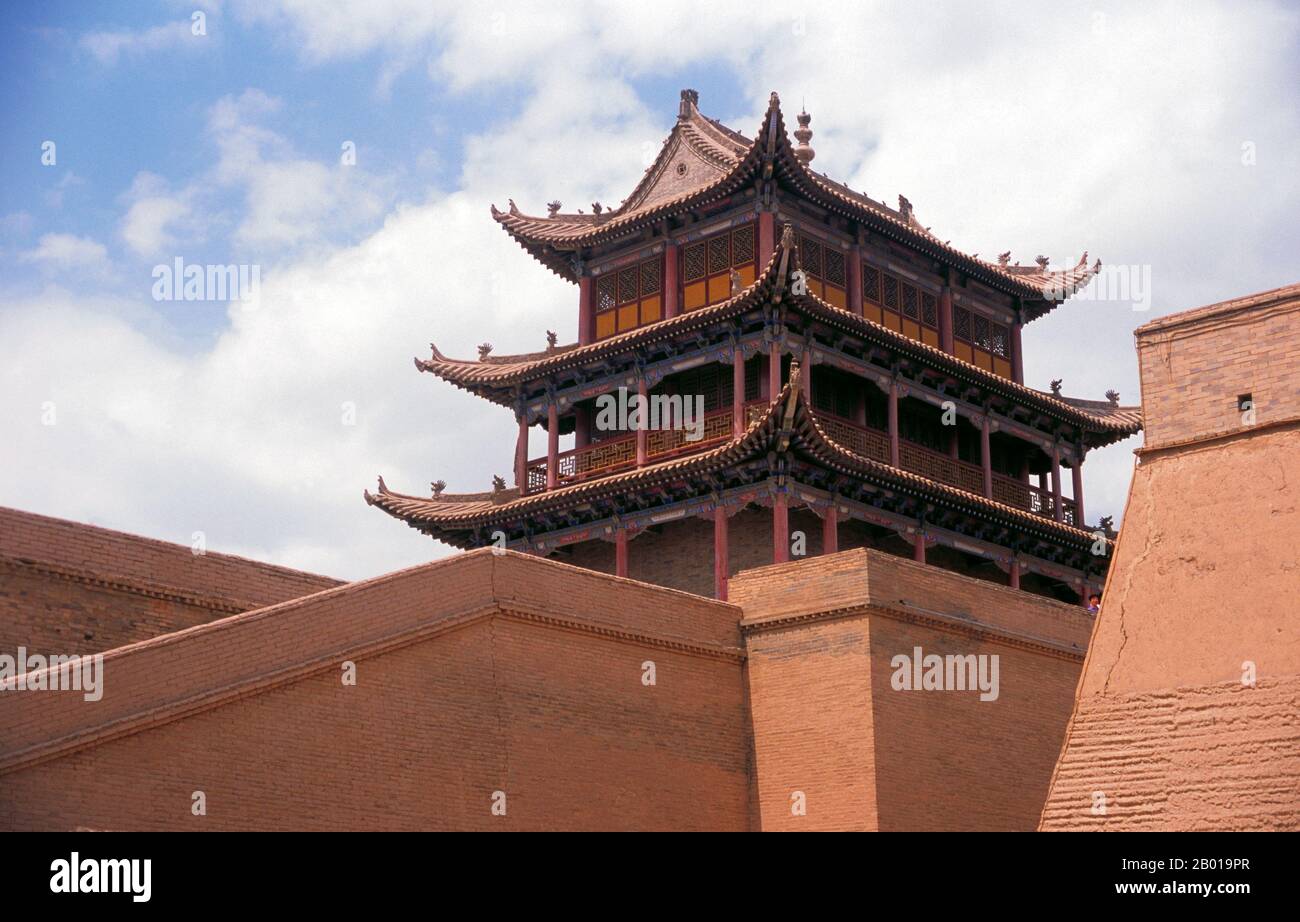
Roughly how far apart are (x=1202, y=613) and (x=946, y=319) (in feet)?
56.9

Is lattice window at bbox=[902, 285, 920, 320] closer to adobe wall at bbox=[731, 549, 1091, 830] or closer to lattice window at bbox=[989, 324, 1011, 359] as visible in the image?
lattice window at bbox=[989, 324, 1011, 359]

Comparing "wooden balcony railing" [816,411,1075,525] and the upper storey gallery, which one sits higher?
the upper storey gallery

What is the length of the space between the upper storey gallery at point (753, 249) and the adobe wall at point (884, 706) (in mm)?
8641

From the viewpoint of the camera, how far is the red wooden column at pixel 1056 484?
1256 inches

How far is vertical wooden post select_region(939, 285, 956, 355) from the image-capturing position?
3100cm

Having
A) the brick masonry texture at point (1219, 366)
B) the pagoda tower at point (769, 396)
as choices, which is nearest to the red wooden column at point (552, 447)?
the pagoda tower at point (769, 396)

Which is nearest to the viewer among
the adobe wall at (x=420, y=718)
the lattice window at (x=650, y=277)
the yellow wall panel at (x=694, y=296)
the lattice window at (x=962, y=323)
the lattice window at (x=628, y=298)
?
the adobe wall at (x=420, y=718)

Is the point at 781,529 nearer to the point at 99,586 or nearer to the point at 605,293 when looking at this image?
the point at 605,293

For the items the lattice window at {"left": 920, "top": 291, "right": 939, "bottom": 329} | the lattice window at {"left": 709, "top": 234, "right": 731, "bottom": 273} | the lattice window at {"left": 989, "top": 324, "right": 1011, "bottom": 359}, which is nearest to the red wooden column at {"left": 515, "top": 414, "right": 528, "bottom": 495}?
the lattice window at {"left": 709, "top": 234, "right": 731, "bottom": 273}

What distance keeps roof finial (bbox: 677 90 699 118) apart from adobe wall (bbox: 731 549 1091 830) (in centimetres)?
1291

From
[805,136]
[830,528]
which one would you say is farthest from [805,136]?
[830,528]

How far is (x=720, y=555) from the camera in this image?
2622 centimetres

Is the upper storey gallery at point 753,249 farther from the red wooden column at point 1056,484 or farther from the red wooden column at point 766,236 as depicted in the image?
the red wooden column at point 1056,484
